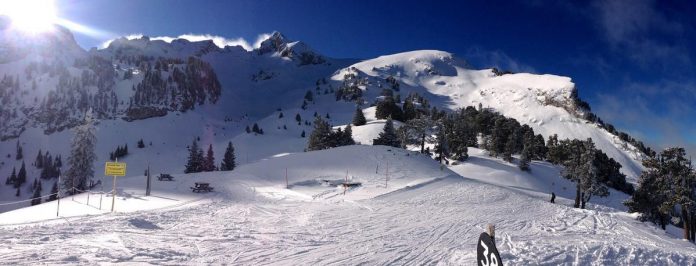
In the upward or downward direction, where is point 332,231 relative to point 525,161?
downward

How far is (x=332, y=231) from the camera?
56.9 feet

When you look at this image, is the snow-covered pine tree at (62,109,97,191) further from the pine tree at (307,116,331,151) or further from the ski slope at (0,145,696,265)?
the pine tree at (307,116,331,151)

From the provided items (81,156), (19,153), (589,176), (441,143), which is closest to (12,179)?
(19,153)

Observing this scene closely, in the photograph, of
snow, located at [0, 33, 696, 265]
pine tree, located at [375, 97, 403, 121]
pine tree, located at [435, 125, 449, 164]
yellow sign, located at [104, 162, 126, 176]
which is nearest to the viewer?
snow, located at [0, 33, 696, 265]

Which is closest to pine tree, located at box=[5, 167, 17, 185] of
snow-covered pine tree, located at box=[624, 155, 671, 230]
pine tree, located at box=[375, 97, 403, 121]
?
pine tree, located at box=[375, 97, 403, 121]

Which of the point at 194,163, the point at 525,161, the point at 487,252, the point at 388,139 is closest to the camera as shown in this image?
the point at 487,252

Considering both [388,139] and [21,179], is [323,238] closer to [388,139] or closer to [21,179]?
[388,139]

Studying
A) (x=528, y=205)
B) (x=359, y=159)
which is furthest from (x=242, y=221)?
(x=359, y=159)

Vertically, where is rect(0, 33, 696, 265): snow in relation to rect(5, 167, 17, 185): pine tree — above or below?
above

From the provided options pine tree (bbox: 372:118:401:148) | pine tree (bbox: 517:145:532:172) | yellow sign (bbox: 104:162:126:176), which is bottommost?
yellow sign (bbox: 104:162:126:176)

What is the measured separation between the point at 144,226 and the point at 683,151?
3740 centimetres

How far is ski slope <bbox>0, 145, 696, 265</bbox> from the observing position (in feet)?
41.4

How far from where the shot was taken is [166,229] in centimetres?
1659

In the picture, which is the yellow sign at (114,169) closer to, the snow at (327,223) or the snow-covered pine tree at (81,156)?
the snow at (327,223)
